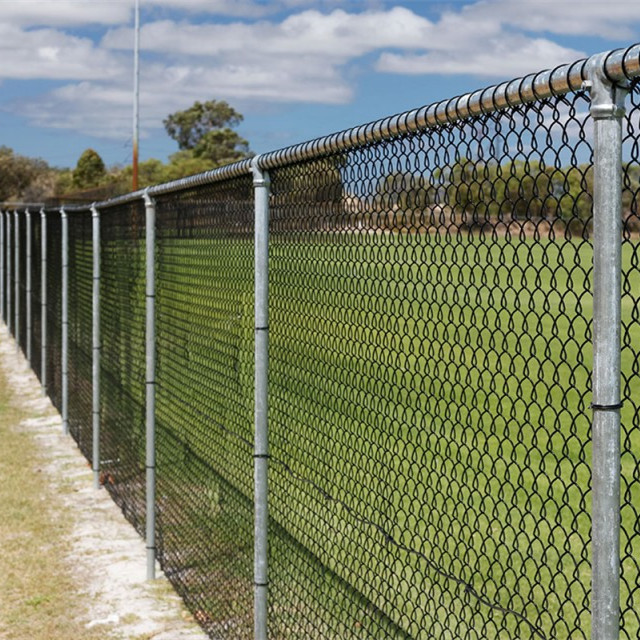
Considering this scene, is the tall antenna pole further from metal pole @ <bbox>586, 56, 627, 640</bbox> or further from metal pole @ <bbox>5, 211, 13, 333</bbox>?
metal pole @ <bbox>586, 56, 627, 640</bbox>

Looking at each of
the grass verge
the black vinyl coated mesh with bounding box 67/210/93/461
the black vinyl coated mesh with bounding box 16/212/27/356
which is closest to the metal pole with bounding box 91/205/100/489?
the grass verge

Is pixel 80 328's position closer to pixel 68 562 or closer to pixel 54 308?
pixel 54 308

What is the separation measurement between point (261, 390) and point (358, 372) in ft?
2.02

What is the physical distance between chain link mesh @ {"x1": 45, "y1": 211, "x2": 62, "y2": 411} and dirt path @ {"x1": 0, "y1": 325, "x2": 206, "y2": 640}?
1662mm

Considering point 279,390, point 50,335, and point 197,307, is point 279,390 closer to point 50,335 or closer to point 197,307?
point 197,307

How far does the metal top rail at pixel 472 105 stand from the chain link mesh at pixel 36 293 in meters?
10.3

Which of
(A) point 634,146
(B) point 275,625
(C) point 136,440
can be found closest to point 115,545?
(C) point 136,440

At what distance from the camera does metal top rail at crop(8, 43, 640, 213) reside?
81.5 inches

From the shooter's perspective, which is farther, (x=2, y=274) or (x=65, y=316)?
(x=2, y=274)

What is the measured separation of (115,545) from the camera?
7.06 metres

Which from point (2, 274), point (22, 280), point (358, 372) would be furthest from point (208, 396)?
point (2, 274)

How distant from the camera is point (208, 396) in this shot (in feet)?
17.8

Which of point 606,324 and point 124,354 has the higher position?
point 606,324

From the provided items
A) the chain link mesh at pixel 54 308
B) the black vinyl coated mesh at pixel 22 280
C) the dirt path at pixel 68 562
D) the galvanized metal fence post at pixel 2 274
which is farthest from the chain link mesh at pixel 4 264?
the dirt path at pixel 68 562
